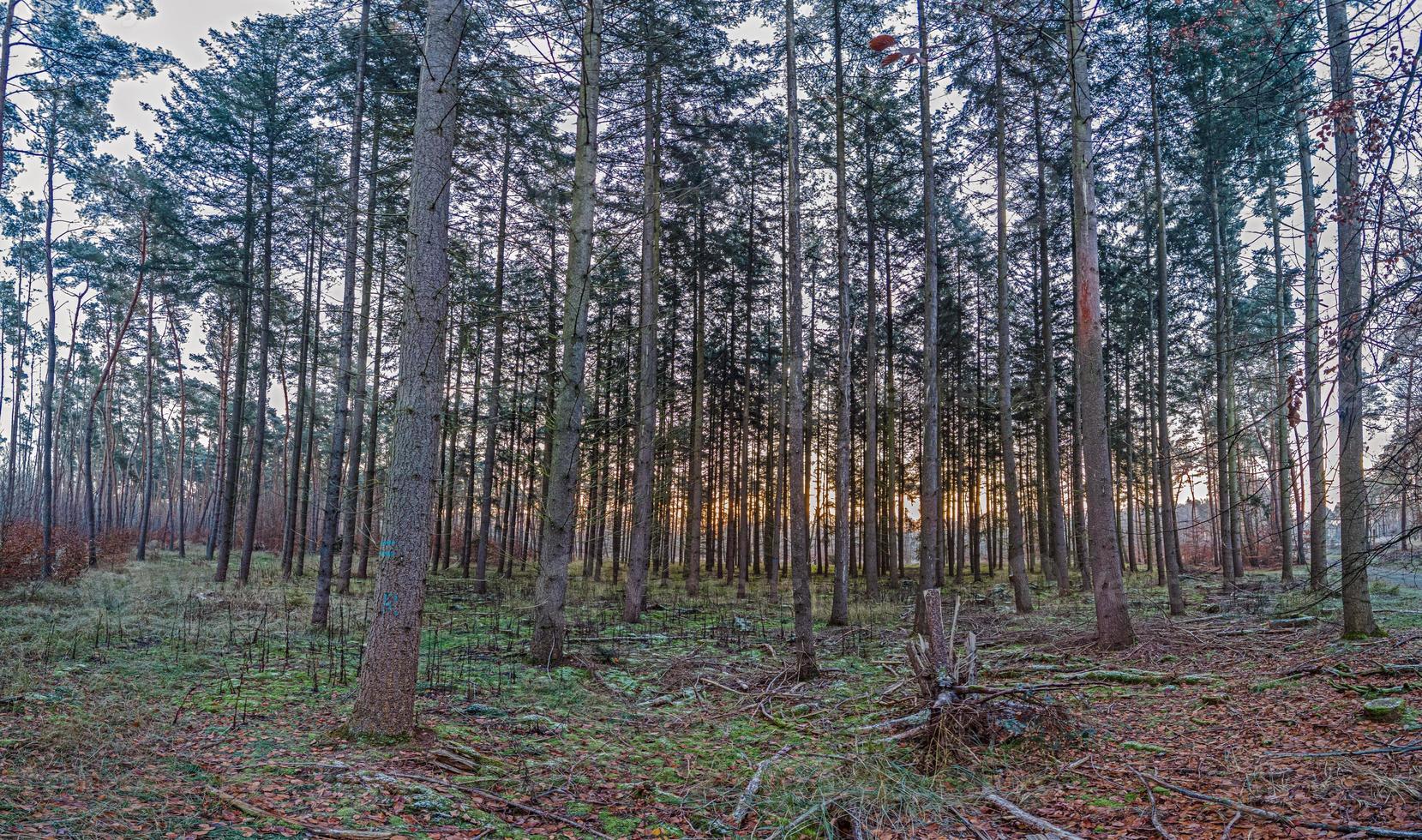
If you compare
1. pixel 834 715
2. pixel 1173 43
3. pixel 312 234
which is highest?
pixel 312 234

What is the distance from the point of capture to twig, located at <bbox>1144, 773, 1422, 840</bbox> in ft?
12.2

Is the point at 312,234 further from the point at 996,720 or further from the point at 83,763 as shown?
the point at 996,720

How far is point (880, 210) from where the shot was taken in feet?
59.9

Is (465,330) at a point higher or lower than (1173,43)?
lower

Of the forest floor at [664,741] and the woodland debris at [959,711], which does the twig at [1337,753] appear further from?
the woodland debris at [959,711]

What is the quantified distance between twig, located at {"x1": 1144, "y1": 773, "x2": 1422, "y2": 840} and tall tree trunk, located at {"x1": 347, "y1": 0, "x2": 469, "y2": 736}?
5.84 metres

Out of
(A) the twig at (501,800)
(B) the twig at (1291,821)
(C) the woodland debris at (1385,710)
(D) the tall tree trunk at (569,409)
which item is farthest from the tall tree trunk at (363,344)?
(C) the woodland debris at (1385,710)

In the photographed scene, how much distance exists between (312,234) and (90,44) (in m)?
7.04

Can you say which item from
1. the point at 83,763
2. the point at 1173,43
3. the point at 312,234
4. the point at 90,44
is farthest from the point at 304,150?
the point at 1173,43

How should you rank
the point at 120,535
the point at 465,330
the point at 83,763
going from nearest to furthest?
1. the point at 83,763
2. the point at 465,330
3. the point at 120,535

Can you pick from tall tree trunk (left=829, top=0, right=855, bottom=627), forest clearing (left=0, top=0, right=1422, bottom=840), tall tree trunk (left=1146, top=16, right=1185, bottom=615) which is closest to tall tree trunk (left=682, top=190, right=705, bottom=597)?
forest clearing (left=0, top=0, right=1422, bottom=840)

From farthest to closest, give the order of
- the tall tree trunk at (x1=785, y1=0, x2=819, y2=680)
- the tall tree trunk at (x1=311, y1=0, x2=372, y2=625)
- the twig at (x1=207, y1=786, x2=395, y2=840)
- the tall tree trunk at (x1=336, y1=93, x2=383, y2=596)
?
the tall tree trunk at (x1=336, y1=93, x2=383, y2=596), the tall tree trunk at (x1=311, y1=0, x2=372, y2=625), the tall tree trunk at (x1=785, y1=0, x2=819, y2=680), the twig at (x1=207, y1=786, x2=395, y2=840)

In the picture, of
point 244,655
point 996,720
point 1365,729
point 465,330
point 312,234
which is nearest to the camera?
point 1365,729

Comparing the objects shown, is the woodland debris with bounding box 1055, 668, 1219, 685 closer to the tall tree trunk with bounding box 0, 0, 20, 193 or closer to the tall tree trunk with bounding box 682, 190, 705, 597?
the tall tree trunk with bounding box 682, 190, 705, 597
